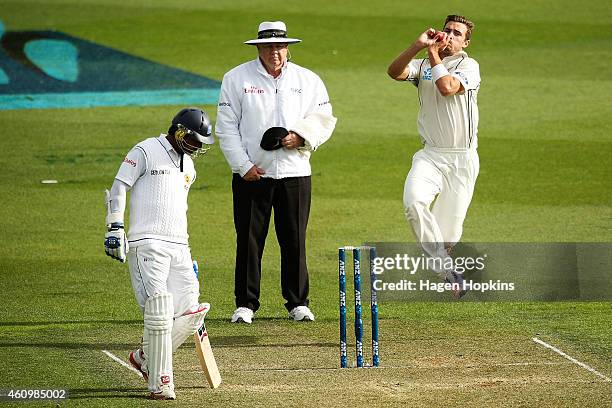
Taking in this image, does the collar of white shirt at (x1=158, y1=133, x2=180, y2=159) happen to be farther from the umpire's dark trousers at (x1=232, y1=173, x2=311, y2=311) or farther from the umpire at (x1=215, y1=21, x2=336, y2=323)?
the umpire's dark trousers at (x1=232, y1=173, x2=311, y2=311)

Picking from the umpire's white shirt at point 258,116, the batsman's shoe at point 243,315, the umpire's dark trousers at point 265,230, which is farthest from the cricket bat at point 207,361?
the umpire's white shirt at point 258,116

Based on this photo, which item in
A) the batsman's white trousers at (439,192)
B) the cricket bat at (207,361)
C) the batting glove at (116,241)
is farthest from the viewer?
the batsman's white trousers at (439,192)

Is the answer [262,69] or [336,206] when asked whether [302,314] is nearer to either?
[262,69]

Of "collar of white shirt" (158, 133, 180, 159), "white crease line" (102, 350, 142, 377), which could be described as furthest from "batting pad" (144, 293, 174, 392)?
"collar of white shirt" (158, 133, 180, 159)

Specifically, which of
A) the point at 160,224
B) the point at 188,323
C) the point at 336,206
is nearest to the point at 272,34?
the point at 160,224

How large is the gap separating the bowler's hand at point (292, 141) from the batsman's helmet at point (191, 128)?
168 centimetres

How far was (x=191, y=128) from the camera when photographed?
798 centimetres

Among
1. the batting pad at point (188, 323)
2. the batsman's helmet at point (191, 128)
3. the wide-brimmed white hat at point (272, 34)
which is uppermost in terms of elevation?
the wide-brimmed white hat at point (272, 34)

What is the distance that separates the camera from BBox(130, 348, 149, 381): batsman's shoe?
7.85 m

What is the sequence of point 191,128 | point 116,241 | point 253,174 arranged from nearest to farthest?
point 116,241 → point 191,128 → point 253,174

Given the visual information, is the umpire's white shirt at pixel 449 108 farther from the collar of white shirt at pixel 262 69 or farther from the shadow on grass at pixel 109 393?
the shadow on grass at pixel 109 393

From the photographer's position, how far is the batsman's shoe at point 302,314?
32.1 ft

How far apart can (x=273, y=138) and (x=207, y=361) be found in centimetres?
230

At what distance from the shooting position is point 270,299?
1064cm
